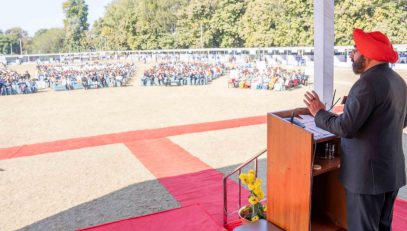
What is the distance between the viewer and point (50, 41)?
6588 cm

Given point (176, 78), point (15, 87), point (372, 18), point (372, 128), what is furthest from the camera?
point (372, 18)

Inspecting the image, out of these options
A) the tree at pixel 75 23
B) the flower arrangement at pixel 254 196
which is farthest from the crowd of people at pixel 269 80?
the tree at pixel 75 23

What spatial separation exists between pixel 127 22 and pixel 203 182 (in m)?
60.2

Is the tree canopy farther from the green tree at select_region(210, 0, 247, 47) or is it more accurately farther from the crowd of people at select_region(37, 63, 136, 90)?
the crowd of people at select_region(37, 63, 136, 90)

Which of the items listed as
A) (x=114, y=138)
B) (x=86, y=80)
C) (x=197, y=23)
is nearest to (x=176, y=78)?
(x=86, y=80)

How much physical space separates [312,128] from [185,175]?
149 inches

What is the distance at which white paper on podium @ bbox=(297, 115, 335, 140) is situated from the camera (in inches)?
81.4

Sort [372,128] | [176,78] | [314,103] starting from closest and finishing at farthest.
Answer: [372,128] → [314,103] → [176,78]

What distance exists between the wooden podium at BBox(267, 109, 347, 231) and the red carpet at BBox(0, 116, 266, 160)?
6.55 m

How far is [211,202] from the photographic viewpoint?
14.6 ft

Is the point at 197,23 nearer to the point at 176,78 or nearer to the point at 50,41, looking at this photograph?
the point at 50,41

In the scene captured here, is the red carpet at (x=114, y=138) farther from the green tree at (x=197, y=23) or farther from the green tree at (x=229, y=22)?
the green tree at (x=197, y=23)

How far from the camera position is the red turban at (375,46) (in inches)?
70.9

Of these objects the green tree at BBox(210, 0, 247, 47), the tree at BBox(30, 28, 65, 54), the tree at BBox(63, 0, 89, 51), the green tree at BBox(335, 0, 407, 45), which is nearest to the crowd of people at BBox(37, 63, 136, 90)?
the green tree at BBox(335, 0, 407, 45)
